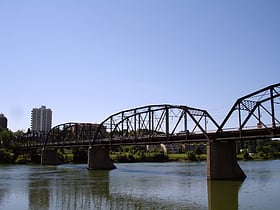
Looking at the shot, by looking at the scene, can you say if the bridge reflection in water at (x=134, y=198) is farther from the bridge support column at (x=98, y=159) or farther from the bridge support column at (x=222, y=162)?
the bridge support column at (x=98, y=159)

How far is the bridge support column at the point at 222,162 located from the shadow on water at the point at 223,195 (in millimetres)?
2579

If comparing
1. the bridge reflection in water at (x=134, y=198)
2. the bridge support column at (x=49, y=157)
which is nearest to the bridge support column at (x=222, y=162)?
the bridge reflection in water at (x=134, y=198)

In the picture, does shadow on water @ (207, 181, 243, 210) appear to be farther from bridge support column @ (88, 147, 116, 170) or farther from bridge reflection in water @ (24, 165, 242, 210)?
bridge support column @ (88, 147, 116, 170)

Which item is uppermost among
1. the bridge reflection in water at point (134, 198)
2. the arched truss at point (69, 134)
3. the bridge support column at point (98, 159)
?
the arched truss at point (69, 134)

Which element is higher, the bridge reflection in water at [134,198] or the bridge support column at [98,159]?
the bridge support column at [98,159]

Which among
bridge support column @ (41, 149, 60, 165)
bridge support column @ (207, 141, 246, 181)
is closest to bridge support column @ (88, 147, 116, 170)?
bridge support column @ (41, 149, 60, 165)

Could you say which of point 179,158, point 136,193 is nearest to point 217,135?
point 136,193

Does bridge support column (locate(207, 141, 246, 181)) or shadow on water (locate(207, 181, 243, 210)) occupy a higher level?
bridge support column (locate(207, 141, 246, 181))

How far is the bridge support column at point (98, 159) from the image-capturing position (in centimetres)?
9506

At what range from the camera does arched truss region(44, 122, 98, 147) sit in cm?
12088

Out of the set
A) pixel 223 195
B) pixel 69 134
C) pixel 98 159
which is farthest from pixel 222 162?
pixel 69 134

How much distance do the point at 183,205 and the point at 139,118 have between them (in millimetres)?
56776

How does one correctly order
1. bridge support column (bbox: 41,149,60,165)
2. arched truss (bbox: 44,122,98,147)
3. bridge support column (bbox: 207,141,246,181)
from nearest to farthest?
bridge support column (bbox: 207,141,246,181) → arched truss (bbox: 44,122,98,147) → bridge support column (bbox: 41,149,60,165)

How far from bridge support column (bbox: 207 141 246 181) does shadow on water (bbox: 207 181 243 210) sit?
2.58 meters
